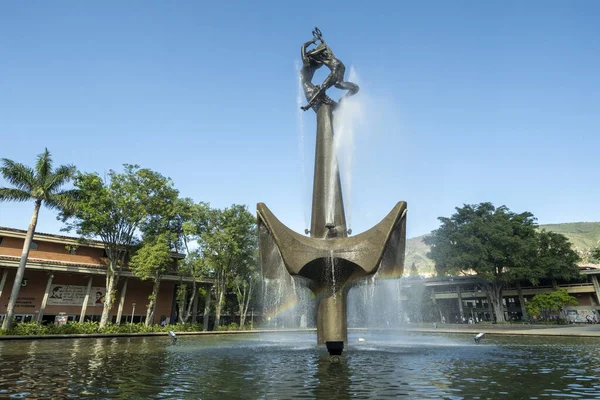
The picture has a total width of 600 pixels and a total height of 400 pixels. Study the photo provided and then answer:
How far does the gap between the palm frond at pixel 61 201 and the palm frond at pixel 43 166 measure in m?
1.41

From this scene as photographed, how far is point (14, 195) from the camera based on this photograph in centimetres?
2673

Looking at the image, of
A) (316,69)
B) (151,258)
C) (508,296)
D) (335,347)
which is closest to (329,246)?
(335,347)

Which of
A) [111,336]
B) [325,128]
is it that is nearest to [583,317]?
[325,128]

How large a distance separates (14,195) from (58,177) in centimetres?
306

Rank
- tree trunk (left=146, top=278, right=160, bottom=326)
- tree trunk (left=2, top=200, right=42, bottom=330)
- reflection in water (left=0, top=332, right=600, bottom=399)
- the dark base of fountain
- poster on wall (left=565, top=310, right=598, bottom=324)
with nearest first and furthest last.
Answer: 1. reflection in water (left=0, top=332, right=600, bottom=399)
2. the dark base of fountain
3. tree trunk (left=2, top=200, right=42, bottom=330)
4. tree trunk (left=146, top=278, right=160, bottom=326)
5. poster on wall (left=565, top=310, right=598, bottom=324)

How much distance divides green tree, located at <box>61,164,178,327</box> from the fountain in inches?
798

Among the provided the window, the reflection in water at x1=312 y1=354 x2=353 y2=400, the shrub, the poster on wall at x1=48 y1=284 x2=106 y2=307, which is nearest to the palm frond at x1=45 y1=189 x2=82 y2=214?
the shrub

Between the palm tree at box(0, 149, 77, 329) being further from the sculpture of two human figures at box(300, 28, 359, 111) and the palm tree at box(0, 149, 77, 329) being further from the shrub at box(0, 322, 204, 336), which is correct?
the sculpture of two human figures at box(300, 28, 359, 111)

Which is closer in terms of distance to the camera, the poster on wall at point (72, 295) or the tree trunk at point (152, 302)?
the tree trunk at point (152, 302)

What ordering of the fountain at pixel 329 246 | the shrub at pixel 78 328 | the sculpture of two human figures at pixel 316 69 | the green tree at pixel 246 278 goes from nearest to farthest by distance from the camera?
1. the fountain at pixel 329 246
2. the sculpture of two human figures at pixel 316 69
3. the shrub at pixel 78 328
4. the green tree at pixel 246 278

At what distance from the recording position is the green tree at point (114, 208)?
3053 centimetres

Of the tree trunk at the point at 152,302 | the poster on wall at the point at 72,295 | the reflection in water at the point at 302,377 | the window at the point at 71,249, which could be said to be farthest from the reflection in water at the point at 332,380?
the window at the point at 71,249

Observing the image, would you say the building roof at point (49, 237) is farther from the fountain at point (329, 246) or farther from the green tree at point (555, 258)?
the green tree at point (555, 258)

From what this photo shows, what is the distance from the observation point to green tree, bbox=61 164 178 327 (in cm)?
3053
